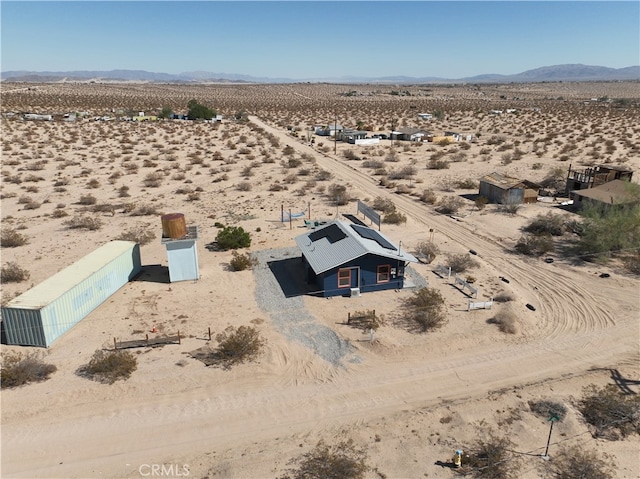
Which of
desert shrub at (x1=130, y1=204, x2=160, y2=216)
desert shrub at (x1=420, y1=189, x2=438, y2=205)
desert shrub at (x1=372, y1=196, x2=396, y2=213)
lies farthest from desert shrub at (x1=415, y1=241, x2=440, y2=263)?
→ desert shrub at (x1=130, y1=204, x2=160, y2=216)

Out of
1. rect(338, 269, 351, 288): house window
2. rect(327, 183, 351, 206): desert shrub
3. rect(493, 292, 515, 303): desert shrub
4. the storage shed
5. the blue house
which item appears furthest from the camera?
rect(327, 183, 351, 206): desert shrub

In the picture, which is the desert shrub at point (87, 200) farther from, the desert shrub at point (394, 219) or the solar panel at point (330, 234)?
the desert shrub at point (394, 219)

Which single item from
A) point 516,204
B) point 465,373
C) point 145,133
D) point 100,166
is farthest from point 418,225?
point 145,133

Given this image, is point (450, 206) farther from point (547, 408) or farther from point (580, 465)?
point (580, 465)

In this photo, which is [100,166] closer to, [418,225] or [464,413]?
[418,225]

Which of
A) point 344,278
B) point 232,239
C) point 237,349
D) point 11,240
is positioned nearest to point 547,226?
point 344,278

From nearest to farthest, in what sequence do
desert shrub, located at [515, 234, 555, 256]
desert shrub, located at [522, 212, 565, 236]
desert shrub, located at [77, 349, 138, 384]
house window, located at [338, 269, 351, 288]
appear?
desert shrub, located at [77, 349, 138, 384] → house window, located at [338, 269, 351, 288] → desert shrub, located at [515, 234, 555, 256] → desert shrub, located at [522, 212, 565, 236]

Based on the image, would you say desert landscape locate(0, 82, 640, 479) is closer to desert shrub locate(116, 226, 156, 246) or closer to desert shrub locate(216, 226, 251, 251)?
desert shrub locate(116, 226, 156, 246)
